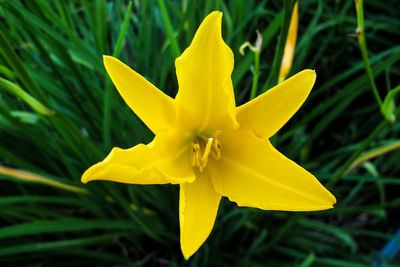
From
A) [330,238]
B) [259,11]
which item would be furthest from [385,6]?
[330,238]

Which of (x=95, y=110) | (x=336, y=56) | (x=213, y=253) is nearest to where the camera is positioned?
(x=95, y=110)

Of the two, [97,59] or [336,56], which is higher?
[97,59]

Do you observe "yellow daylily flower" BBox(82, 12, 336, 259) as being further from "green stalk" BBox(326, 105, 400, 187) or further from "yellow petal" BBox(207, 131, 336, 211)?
"green stalk" BBox(326, 105, 400, 187)

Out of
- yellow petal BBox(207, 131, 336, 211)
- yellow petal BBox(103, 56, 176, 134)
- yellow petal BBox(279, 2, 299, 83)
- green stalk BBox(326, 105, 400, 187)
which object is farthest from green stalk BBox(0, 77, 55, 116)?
green stalk BBox(326, 105, 400, 187)

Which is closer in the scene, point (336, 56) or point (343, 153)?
point (343, 153)

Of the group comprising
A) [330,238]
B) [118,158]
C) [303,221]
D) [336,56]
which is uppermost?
[118,158]

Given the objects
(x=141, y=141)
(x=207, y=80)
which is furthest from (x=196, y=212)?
(x=141, y=141)

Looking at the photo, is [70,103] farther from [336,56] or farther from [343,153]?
[336,56]
